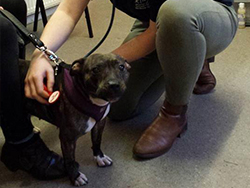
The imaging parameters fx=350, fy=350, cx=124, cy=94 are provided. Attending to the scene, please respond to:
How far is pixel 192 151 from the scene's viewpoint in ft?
4.23

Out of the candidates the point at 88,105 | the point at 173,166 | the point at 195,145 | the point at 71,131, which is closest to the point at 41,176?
the point at 71,131

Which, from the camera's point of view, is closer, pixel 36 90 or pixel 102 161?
pixel 36 90

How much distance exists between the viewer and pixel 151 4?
1.20m

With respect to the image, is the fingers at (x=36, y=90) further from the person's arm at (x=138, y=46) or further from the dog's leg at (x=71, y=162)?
the person's arm at (x=138, y=46)

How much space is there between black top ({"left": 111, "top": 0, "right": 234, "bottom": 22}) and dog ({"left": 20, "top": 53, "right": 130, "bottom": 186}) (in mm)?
284

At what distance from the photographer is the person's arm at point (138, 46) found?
45.4 inches

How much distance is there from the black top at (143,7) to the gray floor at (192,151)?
16.9 inches

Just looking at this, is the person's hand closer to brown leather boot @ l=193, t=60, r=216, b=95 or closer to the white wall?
brown leather boot @ l=193, t=60, r=216, b=95

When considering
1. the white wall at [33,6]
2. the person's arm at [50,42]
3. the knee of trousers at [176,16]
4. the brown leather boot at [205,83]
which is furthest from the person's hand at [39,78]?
the white wall at [33,6]

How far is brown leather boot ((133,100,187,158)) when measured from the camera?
1254 millimetres

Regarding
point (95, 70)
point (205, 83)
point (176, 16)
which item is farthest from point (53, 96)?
point (205, 83)

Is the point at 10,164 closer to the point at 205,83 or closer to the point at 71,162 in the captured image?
the point at 71,162

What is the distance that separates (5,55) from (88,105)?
287mm

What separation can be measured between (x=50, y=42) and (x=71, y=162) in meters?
0.40
